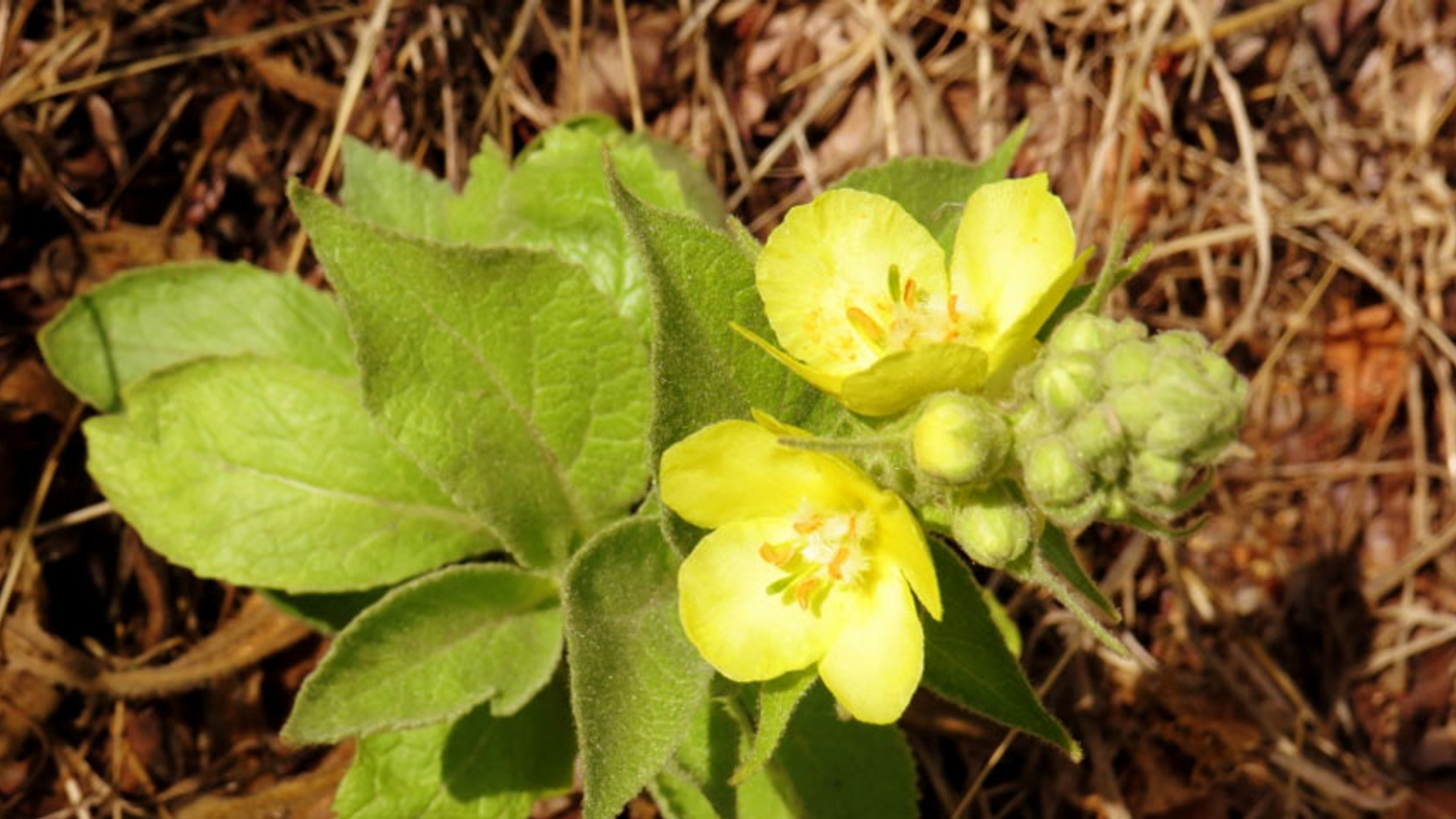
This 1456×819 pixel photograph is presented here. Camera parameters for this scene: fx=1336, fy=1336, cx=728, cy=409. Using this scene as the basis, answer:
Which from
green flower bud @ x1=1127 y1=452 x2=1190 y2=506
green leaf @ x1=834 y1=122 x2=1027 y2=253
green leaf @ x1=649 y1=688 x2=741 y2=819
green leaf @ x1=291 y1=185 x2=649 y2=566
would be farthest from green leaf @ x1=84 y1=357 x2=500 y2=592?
green flower bud @ x1=1127 y1=452 x2=1190 y2=506

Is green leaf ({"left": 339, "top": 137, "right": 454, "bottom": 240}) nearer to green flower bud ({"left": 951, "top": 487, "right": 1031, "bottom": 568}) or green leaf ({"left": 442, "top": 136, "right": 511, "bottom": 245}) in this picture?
green leaf ({"left": 442, "top": 136, "right": 511, "bottom": 245})

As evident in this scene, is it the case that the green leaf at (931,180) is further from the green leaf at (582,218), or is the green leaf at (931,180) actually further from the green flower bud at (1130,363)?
the green flower bud at (1130,363)

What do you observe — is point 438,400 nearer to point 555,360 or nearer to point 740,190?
point 555,360

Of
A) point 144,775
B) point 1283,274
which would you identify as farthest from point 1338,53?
point 144,775

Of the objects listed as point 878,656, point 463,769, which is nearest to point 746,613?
point 878,656

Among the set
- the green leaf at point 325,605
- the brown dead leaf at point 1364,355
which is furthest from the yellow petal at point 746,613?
the brown dead leaf at point 1364,355

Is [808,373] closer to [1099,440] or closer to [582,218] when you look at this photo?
[1099,440]
